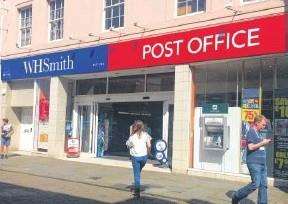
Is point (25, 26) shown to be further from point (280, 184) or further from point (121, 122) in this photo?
point (280, 184)

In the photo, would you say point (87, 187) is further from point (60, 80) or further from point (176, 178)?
point (60, 80)

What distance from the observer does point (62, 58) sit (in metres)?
20.3

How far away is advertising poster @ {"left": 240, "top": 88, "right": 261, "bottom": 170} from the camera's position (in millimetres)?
14441

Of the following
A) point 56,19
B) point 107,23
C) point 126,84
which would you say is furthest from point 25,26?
point 126,84

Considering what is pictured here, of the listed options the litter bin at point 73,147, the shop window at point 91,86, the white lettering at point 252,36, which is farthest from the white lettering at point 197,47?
the litter bin at point 73,147

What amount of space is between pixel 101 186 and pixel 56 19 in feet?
34.2

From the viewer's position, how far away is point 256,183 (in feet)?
31.0

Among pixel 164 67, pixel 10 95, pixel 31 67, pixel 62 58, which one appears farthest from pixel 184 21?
pixel 10 95

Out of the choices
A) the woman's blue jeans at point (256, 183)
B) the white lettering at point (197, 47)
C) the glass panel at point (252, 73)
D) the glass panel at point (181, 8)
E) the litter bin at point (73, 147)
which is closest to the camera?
the woman's blue jeans at point (256, 183)

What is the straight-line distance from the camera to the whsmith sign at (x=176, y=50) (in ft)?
45.7

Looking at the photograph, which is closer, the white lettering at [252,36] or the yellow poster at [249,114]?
the white lettering at [252,36]

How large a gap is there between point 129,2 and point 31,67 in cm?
602

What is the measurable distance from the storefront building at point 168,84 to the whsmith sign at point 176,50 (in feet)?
0.10

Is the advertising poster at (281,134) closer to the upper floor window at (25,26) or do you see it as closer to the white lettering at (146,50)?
the white lettering at (146,50)
